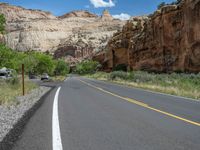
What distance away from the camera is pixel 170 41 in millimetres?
57906

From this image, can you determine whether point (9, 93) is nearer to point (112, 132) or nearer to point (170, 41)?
point (112, 132)

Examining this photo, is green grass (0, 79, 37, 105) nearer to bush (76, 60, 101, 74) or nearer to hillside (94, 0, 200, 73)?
hillside (94, 0, 200, 73)

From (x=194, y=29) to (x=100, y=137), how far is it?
42.9 meters

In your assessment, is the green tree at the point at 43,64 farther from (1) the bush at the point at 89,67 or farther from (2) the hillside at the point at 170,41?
(1) the bush at the point at 89,67

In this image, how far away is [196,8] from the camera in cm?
4716

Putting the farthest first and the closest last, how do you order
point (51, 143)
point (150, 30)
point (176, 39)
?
point (150, 30) → point (176, 39) → point (51, 143)

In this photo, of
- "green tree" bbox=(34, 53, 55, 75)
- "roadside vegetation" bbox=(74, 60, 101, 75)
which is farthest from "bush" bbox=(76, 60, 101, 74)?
"green tree" bbox=(34, 53, 55, 75)

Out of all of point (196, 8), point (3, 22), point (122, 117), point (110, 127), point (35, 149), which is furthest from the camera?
point (196, 8)

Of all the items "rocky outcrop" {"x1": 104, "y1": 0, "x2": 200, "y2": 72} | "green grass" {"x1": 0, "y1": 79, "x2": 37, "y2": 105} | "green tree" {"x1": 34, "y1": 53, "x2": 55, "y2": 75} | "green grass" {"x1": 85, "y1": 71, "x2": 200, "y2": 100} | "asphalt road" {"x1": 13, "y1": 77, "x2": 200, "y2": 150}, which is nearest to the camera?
"asphalt road" {"x1": 13, "y1": 77, "x2": 200, "y2": 150}

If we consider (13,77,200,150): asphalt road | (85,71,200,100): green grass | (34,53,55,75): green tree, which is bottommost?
(85,71,200,100): green grass

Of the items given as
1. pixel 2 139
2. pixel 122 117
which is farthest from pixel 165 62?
pixel 2 139

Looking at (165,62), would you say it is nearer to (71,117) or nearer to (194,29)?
(194,29)

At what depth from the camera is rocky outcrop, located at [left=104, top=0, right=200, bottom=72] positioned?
4788cm

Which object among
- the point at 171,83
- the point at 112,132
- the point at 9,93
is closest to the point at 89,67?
the point at 171,83
